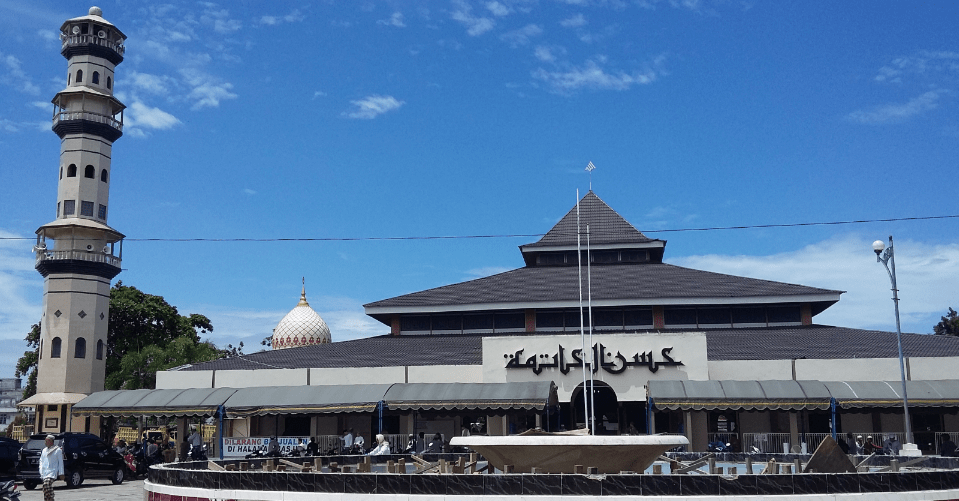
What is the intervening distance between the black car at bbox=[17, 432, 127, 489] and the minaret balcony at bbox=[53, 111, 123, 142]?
2669cm

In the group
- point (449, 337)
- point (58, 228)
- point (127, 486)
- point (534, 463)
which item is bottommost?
point (127, 486)

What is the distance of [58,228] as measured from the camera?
51.2 metres

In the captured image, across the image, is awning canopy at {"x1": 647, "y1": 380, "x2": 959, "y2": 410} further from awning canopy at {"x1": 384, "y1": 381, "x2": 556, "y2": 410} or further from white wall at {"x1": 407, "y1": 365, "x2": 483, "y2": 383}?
white wall at {"x1": 407, "y1": 365, "x2": 483, "y2": 383}

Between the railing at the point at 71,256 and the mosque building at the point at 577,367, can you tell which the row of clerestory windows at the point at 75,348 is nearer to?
the mosque building at the point at 577,367

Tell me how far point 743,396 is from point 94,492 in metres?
21.9

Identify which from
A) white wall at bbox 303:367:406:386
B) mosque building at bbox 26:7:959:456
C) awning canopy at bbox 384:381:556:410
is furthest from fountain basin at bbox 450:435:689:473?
white wall at bbox 303:367:406:386

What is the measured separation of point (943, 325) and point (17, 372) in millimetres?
86802

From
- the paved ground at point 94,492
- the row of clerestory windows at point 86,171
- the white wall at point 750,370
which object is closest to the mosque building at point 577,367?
the white wall at point 750,370

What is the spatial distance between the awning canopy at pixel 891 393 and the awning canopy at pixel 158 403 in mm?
23732

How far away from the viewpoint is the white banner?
32062 millimetres

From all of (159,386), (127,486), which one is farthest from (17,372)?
(127,486)

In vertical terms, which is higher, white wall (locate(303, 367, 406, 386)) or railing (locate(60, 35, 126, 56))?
railing (locate(60, 35, 126, 56))

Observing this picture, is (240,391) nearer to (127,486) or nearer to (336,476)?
(127,486)

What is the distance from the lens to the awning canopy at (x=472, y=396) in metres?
33.0
